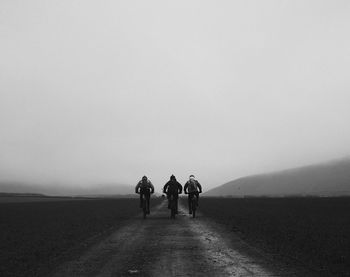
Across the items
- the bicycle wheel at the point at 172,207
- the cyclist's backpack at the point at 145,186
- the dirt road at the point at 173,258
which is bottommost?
the dirt road at the point at 173,258

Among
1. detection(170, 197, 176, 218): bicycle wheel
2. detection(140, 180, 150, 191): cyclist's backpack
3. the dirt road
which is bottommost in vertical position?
the dirt road

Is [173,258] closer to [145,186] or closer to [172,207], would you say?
[172,207]

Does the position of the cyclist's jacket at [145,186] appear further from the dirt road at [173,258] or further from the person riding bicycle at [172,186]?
the dirt road at [173,258]

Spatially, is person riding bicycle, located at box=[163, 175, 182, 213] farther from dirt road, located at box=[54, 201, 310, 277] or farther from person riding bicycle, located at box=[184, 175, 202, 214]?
dirt road, located at box=[54, 201, 310, 277]

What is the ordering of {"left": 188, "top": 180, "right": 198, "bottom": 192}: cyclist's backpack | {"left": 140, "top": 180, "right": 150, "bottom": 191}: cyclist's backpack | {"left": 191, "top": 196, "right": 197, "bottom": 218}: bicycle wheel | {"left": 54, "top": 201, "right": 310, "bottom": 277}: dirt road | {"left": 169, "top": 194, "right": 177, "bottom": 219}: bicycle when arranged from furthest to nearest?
{"left": 188, "top": 180, "right": 198, "bottom": 192}: cyclist's backpack, {"left": 140, "top": 180, "right": 150, "bottom": 191}: cyclist's backpack, {"left": 191, "top": 196, "right": 197, "bottom": 218}: bicycle wheel, {"left": 169, "top": 194, "right": 177, "bottom": 219}: bicycle, {"left": 54, "top": 201, "right": 310, "bottom": 277}: dirt road

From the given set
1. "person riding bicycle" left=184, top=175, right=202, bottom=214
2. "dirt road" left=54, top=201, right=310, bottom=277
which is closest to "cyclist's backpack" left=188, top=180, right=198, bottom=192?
"person riding bicycle" left=184, top=175, right=202, bottom=214

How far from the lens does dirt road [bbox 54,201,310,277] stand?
10102 millimetres

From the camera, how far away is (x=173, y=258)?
11.8 metres

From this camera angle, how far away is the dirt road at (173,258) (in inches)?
398

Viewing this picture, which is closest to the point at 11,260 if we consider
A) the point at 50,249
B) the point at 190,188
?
Answer: the point at 50,249

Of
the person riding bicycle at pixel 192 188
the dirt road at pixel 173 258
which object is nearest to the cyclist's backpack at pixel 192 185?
the person riding bicycle at pixel 192 188

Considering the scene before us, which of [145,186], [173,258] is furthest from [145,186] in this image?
[173,258]

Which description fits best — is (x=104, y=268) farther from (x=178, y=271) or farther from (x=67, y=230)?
(x=67, y=230)

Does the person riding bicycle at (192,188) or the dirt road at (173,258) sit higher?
the person riding bicycle at (192,188)
